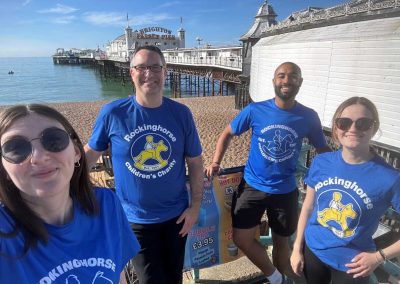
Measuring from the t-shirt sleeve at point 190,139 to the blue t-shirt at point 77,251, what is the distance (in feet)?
2.87

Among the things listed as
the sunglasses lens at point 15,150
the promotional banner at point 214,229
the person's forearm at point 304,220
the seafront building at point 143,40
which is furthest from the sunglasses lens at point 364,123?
the seafront building at point 143,40

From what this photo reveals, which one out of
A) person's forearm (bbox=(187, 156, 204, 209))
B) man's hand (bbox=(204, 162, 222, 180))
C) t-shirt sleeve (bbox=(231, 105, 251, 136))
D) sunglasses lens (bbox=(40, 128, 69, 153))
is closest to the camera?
sunglasses lens (bbox=(40, 128, 69, 153))

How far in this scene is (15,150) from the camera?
4.12 feet

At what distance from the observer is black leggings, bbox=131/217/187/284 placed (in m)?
Answer: 2.34

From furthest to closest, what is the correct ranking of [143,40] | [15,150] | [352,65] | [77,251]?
[143,40] < [352,65] < [77,251] < [15,150]

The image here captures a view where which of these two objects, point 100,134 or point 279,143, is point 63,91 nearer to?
point 100,134

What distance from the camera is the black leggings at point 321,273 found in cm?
205

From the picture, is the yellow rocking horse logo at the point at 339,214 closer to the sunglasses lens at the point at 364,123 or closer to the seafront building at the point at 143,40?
the sunglasses lens at the point at 364,123

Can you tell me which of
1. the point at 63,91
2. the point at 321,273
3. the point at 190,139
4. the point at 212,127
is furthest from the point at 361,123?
the point at 63,91

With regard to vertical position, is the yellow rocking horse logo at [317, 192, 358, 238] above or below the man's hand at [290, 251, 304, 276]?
above

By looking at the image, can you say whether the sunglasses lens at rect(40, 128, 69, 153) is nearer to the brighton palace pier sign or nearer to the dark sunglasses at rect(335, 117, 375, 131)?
the dark sunglasses at rect(335, 117, 375, 131)

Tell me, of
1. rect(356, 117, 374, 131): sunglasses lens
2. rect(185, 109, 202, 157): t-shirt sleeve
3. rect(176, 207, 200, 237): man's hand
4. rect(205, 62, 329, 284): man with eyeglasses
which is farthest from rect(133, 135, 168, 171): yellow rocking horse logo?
rect(356, 117, 374, 131): sunglasses lens

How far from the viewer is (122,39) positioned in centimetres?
7606

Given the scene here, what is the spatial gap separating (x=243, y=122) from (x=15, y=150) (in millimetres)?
2191
